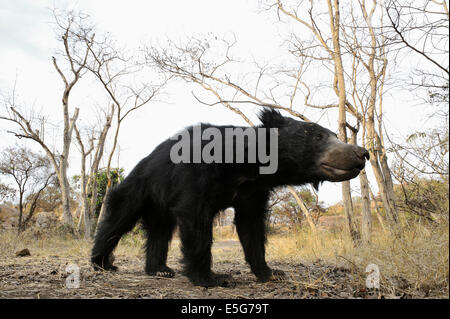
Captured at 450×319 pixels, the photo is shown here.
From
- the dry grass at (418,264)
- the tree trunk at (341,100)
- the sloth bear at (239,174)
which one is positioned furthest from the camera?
the tree trunk at (341,100)

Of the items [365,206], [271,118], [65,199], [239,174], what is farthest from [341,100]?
[65,199]

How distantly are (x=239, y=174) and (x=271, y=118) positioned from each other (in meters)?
0.59

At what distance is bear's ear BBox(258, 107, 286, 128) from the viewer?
128 inches

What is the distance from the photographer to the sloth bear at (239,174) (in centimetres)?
302

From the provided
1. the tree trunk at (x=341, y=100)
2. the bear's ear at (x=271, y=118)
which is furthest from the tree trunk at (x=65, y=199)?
the bear's ear at (x=271, y=118)

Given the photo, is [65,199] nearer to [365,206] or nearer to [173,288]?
[365,206]

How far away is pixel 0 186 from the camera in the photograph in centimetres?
1805

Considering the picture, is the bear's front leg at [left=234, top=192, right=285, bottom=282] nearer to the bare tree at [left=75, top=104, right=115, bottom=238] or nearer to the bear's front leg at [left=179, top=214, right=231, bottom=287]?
the bear's front leg at [left=179, top=214, right=231, bottom=287]

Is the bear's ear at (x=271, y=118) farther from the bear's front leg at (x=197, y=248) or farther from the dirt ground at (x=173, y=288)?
the dirt ground at (x=173, y=288)

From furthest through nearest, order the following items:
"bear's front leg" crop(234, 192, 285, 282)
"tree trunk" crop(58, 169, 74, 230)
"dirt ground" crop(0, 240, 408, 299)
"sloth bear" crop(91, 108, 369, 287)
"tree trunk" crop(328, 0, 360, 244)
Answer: "tree trunk" crop(58, 169, 74, 230) < "tree trunk" crop(328, 0, 360, 244) < "bear's front leg" crop(234, 192, 285, 282) < "sloth bear" crop(91, 108, 369, 287) < "dirt ground" crop(0, 240, 408, 299)

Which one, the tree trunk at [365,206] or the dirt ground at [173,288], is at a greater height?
the tree trunk at [365,206]

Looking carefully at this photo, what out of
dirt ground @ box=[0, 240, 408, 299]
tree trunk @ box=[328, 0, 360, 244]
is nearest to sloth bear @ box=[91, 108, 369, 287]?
dirt ground @ box=[0, 240, 408, 299]

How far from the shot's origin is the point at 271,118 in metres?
3.30
